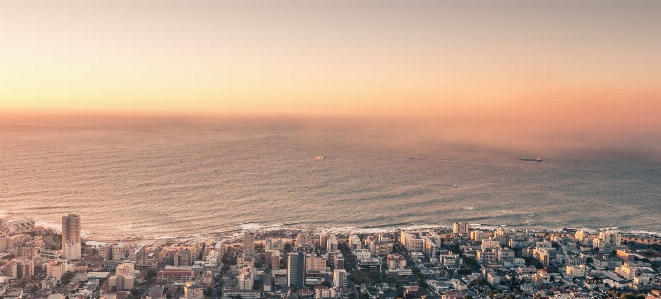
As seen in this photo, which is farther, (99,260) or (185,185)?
(185,185)

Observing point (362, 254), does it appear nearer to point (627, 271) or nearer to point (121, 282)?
point (121, 282)

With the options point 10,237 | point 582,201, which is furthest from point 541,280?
point 10,237

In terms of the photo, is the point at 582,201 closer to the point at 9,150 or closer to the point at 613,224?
the point at 613,224

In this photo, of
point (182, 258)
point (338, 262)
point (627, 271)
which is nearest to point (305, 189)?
point (338, 262)

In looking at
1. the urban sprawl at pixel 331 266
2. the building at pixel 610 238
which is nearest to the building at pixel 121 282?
the urban sprawl at pixel 331 266

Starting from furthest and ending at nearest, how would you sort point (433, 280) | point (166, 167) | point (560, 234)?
point (166, 167) → point (560, 234) → point (433, 280)
